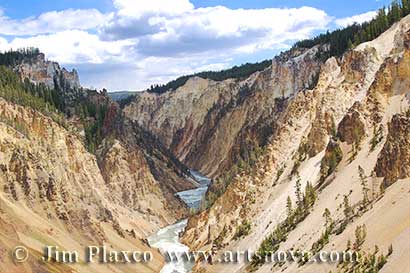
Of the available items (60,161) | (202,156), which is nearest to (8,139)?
(60,161)

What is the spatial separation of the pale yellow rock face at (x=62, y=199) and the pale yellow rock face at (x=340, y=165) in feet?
32.8

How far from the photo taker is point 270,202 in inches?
2544

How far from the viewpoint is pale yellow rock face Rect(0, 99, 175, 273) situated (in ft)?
184

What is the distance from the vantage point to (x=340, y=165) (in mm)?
58125

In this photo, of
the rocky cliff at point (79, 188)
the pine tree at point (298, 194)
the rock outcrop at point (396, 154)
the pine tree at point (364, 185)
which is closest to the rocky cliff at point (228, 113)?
the rocky cliff at point (79, 188)

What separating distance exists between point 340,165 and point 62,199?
94.1ft

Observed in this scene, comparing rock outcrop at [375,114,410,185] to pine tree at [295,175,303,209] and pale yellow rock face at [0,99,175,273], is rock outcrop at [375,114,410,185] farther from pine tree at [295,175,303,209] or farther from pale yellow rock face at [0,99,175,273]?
pale yellow rock face at [0,99,175,273]

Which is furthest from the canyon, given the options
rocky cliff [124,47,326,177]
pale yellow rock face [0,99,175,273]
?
rocky cliff [124,47,326,177]

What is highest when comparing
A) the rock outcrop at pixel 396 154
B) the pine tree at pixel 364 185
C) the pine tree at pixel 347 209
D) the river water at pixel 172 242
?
the rock outcrop at pixel 396 154

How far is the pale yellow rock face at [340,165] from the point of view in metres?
44.2

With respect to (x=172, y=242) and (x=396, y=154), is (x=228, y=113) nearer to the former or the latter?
(x=172, y=242)

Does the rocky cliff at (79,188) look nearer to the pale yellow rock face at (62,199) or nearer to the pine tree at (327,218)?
the pale yellow rock face at (62,199)

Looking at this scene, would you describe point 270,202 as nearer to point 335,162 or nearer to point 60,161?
point 335,162

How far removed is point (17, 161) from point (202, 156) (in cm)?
9840
